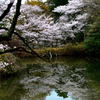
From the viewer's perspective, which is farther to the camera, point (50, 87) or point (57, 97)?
point (50, 87)

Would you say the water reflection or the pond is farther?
the pond

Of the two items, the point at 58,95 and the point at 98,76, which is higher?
the point at 58,95

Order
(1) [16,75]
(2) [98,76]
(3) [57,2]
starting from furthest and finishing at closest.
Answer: (3) [57,2] < (1) [16,75] < (2) [98,76]

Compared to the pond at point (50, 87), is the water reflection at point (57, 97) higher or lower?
higher

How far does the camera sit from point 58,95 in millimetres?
10562

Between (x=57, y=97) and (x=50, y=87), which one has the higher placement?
(x=57, y=97)

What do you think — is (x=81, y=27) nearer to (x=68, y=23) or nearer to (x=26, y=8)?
(x=68, y=23)

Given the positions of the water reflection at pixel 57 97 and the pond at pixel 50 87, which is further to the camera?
the pond at pixel 50 87

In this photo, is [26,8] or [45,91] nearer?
[45,91]

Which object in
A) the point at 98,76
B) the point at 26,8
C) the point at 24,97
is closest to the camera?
the point at 24,97

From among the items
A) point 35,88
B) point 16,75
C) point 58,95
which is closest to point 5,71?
point 16,75

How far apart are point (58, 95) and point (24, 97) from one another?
3.88 ft

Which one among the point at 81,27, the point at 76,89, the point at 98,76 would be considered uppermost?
the point at 76,89

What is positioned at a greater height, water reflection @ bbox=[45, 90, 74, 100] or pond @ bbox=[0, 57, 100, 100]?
water reflection @ bbox=[45, 90, 74, 100]
